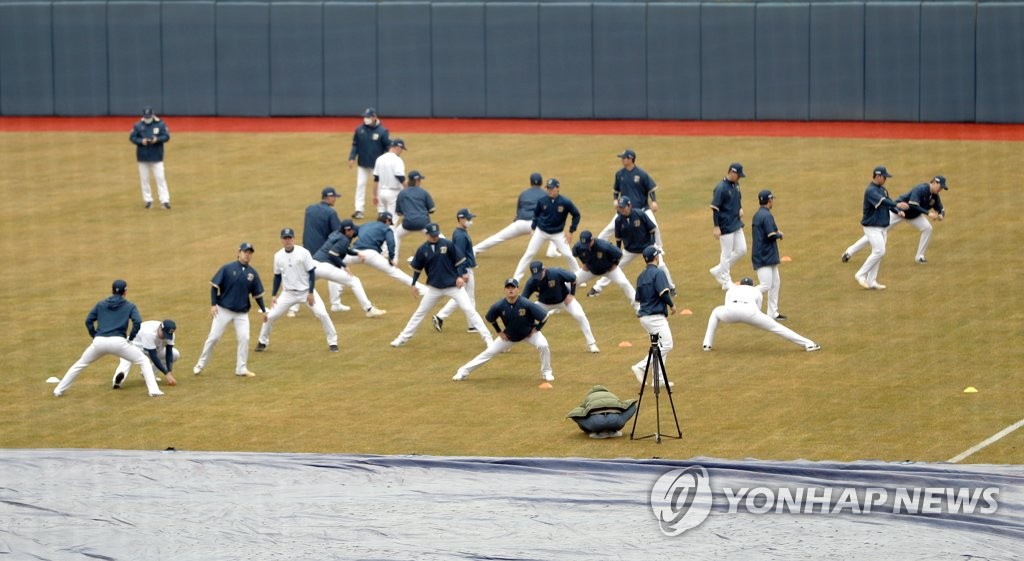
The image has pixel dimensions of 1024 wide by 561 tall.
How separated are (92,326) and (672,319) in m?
8.58

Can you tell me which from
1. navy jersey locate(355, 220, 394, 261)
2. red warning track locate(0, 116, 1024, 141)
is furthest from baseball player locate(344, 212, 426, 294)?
red warning track locate(0, 116, 1024, 141)

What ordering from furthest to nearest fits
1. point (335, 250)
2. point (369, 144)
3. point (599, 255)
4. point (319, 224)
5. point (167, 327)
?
point (369, 144), point (319, 224), point (335, 250), point (599, 255), point (167, 327)

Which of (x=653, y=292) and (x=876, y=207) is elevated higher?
(x=876, y=207)

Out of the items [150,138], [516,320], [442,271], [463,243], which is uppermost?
[150,138]

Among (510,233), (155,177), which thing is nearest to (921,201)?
(510,233)

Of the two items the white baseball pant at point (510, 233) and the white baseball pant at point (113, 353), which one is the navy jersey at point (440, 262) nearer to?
the white baseball pant at point (113, 353)

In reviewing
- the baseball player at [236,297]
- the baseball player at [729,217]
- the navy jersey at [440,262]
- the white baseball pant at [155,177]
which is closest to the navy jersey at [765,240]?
the baseball player at [729,217]

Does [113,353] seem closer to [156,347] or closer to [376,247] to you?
[156,347]

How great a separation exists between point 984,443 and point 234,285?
9.67 meters

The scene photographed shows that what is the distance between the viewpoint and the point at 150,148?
103ft

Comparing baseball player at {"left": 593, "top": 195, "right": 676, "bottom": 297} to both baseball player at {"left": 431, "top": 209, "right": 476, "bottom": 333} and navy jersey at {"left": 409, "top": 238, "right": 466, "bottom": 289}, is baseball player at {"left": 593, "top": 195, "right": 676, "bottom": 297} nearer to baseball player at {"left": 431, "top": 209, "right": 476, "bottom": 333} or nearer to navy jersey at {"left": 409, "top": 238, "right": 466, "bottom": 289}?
baseball player at {"left": 431, "top": 209, "right": 476, "bottom": 333}

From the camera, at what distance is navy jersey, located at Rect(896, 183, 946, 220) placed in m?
25.2

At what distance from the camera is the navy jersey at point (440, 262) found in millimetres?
21312

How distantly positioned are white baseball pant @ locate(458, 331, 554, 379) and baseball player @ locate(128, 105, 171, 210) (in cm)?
1359
